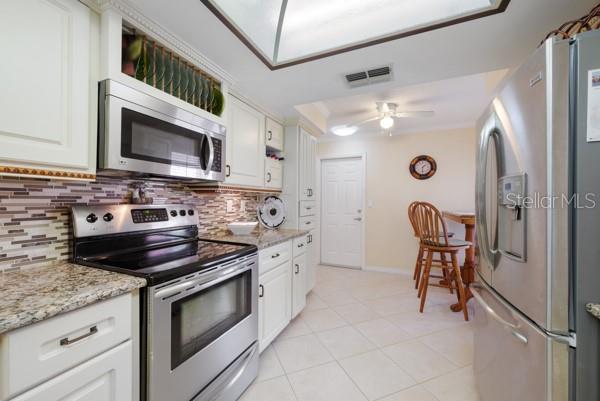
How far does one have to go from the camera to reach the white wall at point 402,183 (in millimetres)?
3627

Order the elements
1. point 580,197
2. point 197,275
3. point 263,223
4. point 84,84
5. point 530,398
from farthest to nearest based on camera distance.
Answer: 1. point 263,223
2. point 197,275
3. point 84,84
4. point 530,398
5. point 580,197

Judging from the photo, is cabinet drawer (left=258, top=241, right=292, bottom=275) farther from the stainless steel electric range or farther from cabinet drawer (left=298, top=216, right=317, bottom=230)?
cabinet drawer (left=298, top=216, right=317, bottom=230)

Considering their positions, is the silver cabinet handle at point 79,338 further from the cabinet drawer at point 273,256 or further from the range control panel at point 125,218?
the cabinet drawer at point 273,256

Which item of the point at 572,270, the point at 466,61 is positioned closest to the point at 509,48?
the point at 466,61

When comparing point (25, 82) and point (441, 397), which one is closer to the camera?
point (25, 82)

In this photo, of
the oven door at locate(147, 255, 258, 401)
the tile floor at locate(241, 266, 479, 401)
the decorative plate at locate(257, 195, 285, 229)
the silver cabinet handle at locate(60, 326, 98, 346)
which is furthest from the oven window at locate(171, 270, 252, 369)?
the decorative plate at locate(257, 195, 285, 229)

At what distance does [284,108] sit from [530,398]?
247 cm

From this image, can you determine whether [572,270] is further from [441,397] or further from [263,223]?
[263,223]

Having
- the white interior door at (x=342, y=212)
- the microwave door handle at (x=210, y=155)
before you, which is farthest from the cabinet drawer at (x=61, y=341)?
the white interior door at (x=342, y=212)

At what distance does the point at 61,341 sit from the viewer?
0.74 m

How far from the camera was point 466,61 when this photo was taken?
1.60m

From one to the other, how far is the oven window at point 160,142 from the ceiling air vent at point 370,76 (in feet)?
3.92

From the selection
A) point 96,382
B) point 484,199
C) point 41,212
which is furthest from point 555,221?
point 41,212

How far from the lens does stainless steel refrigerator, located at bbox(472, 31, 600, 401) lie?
73 cm
